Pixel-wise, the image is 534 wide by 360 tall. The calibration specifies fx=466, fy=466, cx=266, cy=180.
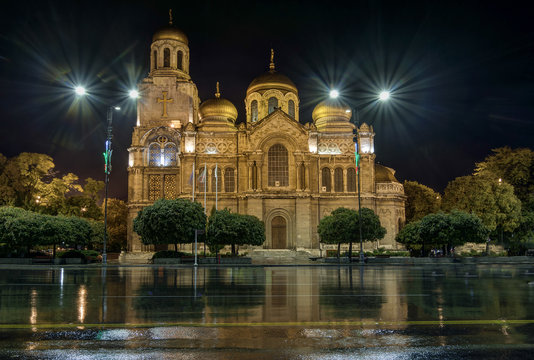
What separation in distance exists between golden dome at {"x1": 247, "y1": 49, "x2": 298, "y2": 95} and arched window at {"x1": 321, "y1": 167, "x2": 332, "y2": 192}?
16255mm

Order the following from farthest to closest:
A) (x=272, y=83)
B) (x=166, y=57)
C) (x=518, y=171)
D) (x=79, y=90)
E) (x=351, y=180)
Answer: (x=272, y=83) < (x=166, y=57) < (x=351, y=180) < (x=518, y=171) < (x=79, y=90)

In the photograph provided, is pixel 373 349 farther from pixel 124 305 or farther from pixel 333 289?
pixel 333 289

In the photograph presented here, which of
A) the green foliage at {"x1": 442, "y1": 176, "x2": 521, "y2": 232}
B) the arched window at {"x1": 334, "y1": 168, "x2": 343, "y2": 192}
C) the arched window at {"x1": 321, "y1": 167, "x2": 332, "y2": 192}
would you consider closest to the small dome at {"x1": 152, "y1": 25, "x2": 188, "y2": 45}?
the arched window at {"x1": 321, "y1": 167, "x2": 332, "y2": 192}

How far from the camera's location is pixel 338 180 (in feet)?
202

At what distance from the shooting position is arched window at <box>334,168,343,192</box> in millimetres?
61375

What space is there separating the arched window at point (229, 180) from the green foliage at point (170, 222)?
16811mm

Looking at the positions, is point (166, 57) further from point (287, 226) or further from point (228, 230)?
point (228, 230)

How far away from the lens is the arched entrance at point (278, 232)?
5947 centimetres

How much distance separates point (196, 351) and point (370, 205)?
54.7 metres

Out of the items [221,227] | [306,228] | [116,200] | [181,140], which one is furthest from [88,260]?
[116,200]

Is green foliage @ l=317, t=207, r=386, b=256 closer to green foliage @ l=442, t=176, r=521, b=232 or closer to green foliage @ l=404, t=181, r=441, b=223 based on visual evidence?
green foliage @ l=442, t=176, r=521, b=232

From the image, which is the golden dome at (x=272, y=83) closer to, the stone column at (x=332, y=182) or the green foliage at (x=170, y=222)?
the stone column at (x=332, y=182)

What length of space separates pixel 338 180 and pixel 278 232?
34.8 feet

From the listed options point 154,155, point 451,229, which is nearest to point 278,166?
point 154,155
